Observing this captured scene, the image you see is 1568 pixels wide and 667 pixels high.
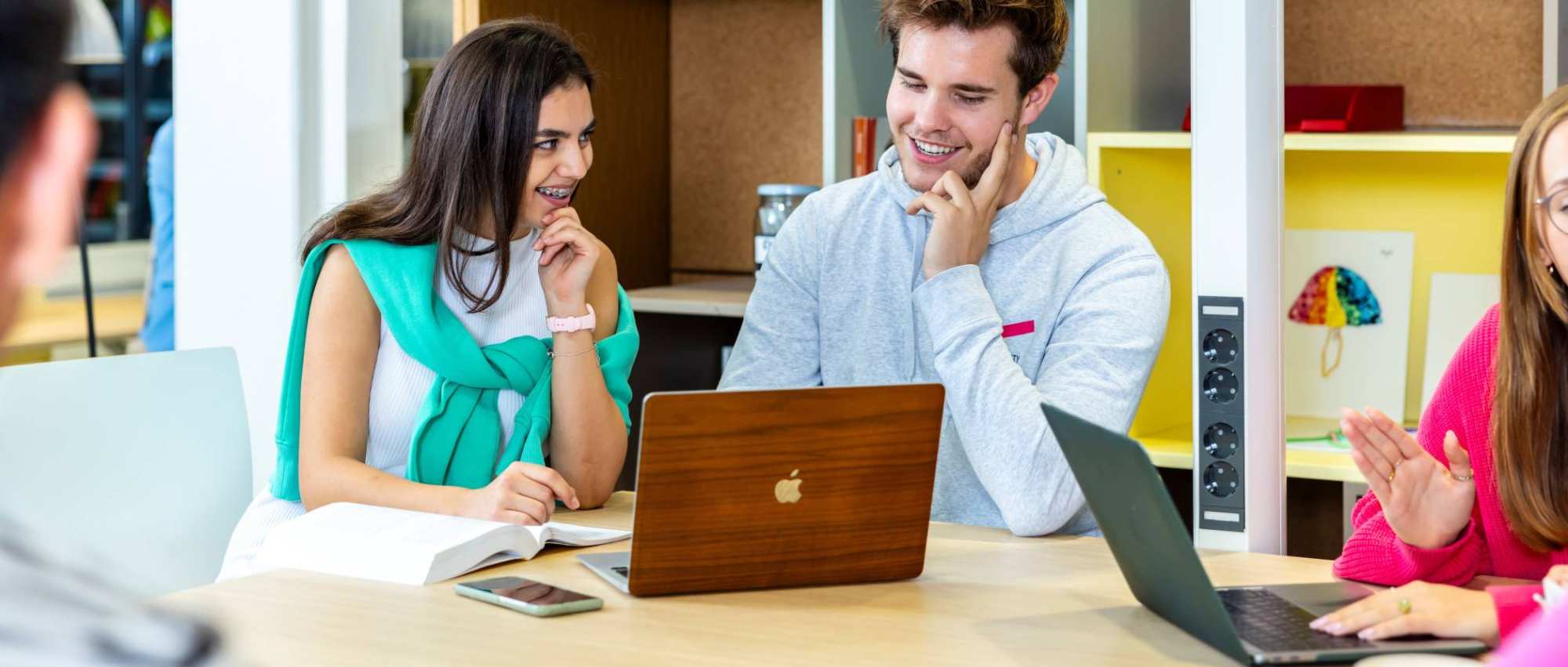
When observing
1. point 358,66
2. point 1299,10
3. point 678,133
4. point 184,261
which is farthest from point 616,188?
point 1299,10

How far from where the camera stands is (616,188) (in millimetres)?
3447

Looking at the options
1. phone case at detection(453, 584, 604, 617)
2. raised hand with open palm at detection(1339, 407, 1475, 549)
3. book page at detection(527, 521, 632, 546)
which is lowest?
phone case at detection(453, 584, 604, 617)

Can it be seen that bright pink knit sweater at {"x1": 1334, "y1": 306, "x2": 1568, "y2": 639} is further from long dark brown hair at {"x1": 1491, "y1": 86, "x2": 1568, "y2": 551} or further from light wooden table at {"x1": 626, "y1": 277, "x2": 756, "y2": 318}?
light wooden table at {"x1": 626, "y1": 277, "x2": 756, "y2": 318}

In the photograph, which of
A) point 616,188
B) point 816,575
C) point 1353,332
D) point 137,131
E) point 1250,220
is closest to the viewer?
point 816,575

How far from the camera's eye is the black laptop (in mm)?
1117

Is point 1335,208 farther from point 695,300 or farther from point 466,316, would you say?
point 466,316

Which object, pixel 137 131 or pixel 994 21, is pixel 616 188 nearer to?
pixel 994 21

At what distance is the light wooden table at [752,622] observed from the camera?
3.77ft

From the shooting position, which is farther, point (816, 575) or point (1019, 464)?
point (1019, 464)

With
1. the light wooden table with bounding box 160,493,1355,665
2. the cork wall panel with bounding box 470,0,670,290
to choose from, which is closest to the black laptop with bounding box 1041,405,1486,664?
the light wooden table with bounding box 160,493,1355,665

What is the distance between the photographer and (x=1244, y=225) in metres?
1.53

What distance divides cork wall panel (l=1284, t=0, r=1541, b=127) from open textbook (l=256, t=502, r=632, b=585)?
1.94 m

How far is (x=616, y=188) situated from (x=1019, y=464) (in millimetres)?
1972

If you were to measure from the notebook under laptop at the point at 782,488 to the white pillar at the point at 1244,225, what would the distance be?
14.6 inches
